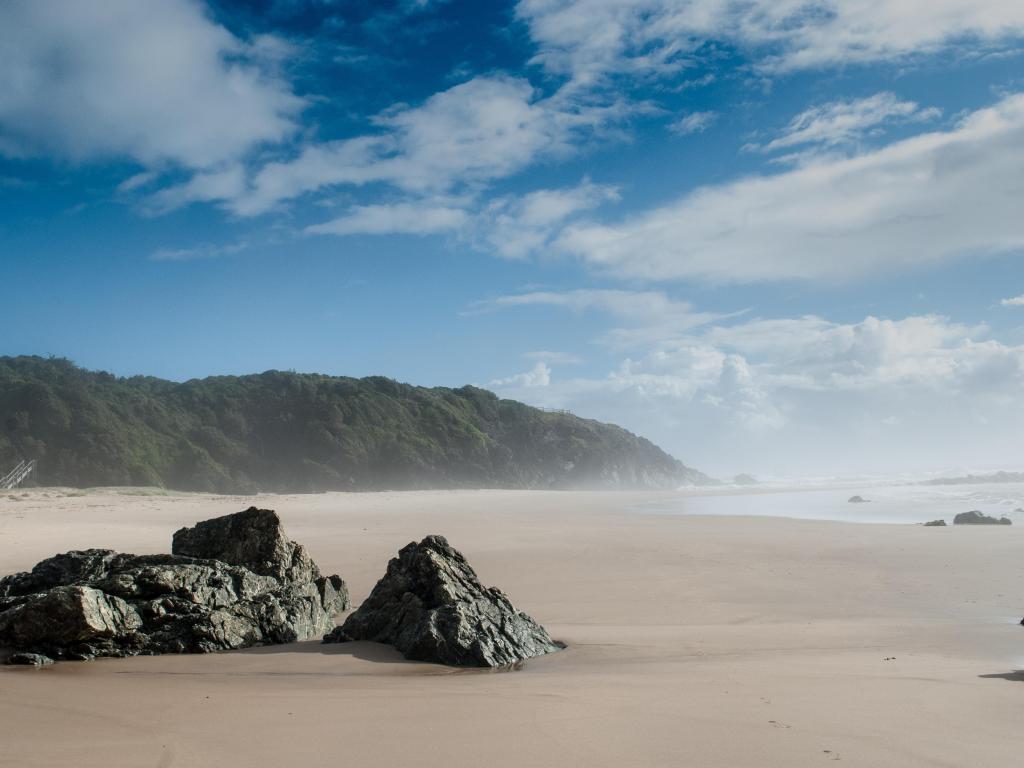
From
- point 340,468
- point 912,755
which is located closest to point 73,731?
point 912,755

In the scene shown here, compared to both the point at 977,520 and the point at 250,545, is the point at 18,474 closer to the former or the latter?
the point at 250,545

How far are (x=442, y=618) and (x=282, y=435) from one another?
52043 millimetres

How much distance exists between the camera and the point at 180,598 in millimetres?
6508

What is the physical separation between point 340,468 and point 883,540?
43.1 meters

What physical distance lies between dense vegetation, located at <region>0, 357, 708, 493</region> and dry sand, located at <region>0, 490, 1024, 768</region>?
35.9m

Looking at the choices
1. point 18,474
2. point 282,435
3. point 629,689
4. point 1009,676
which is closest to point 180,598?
point 629,689

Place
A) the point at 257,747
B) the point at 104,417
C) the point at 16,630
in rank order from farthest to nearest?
the point at 104,417 → the point at 16,630 → the point at 257,747

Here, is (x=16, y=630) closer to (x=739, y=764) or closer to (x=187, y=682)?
(x=187, y=682)

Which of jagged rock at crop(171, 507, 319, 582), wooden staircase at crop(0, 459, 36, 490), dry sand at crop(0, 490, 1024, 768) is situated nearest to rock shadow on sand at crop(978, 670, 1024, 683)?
dry sand at crop(0, 490, 1024, 768)

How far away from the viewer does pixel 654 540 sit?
50.1 feet

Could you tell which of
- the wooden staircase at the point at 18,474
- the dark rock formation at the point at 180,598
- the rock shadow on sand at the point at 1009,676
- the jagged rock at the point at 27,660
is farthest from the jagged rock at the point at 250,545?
the wooden staircase at the point at 18,474

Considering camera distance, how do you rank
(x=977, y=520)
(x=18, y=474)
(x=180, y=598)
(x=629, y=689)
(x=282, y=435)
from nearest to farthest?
1. (x=629, y=689)
2. (x=180, y=598)
3. (x=977, y=520)
4. (x=18, y=474)
5. (x=282, y=435)

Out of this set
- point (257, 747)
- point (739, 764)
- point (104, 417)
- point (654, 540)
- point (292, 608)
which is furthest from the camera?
point (104, 417)

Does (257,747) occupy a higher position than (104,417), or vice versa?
(104,417)
